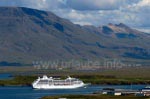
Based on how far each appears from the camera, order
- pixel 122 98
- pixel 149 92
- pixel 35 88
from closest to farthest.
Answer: pixel 122 98 → pixel 149 92 → pixel 35 88

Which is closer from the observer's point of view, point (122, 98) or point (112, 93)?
point (122, 98)

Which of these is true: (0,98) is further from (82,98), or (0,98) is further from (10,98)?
(82,98)

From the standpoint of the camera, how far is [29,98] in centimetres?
14738

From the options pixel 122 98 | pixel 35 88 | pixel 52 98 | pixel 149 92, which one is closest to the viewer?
pixel 122 98

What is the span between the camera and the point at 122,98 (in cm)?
12525

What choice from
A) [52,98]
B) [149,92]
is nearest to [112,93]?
[149,92]

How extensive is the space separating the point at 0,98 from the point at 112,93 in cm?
2788

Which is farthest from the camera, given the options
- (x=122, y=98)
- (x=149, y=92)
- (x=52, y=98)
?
(x=149, y=92)

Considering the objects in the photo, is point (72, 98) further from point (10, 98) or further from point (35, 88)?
point (35, 88)

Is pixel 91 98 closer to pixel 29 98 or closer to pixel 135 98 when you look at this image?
pixel 135 98

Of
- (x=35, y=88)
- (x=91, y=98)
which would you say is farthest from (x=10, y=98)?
A: (x=35, y=88)

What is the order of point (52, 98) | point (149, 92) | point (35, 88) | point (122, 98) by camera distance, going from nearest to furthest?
point (122, 98), point (52, 98), point (149, 92), point (35, 88)

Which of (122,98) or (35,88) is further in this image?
(35,88)

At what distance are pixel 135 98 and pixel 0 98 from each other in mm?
39329
